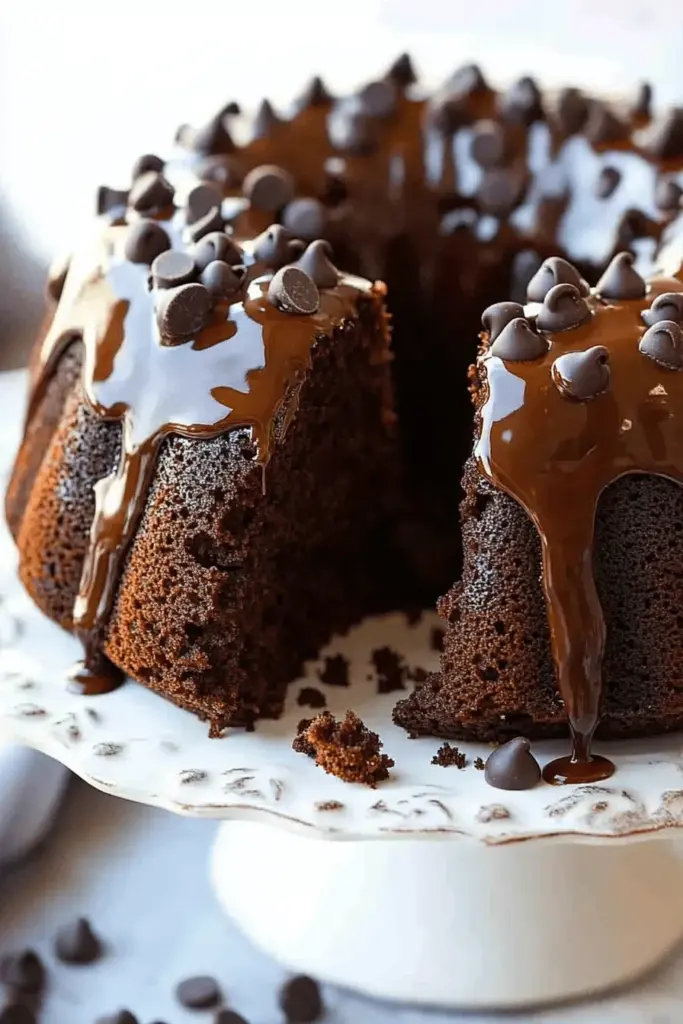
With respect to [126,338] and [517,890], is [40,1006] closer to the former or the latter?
[517,890]

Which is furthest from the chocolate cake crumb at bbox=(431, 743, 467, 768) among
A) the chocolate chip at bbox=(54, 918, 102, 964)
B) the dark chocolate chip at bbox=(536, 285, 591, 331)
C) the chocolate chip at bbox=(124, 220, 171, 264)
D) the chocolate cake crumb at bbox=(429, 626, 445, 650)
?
the chocolate chip at bbox=(124, 220, 171, 264)

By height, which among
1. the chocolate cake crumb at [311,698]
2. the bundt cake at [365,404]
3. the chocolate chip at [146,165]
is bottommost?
the chocolate cake crumb at [311,698]

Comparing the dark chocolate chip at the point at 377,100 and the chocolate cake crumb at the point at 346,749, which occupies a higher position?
the dark chocolate chip at the point at 377,100

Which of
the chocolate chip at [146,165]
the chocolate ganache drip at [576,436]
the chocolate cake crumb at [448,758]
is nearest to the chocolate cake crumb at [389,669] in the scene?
the chocolate cake crumb at [448,758]

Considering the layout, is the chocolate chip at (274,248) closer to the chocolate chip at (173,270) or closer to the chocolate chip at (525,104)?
the chocolate chip at (173,270)

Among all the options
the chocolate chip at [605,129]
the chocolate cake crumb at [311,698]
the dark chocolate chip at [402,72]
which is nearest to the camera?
the chocolate cake crumb at [311,698]

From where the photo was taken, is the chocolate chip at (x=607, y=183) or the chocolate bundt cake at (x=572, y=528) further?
the chocolate chip at (x=607, y=183)

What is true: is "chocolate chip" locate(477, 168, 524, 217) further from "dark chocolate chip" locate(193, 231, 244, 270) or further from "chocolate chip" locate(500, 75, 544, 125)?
"dark chocolate chip" locate(193, 231, 244, 270)

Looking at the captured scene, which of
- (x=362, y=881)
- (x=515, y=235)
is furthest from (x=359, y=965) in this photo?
(x=515, y=235)

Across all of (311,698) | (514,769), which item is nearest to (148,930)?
(311,698)
